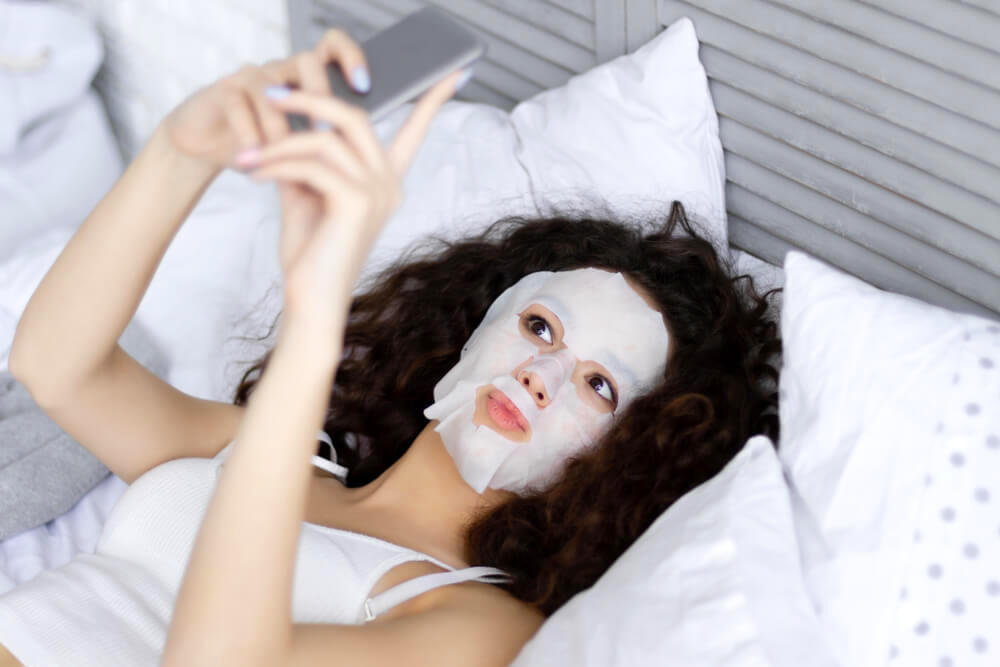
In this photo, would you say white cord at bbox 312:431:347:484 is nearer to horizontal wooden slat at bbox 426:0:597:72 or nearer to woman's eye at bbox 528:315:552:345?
woman's eye at bbox 528:315:552:345

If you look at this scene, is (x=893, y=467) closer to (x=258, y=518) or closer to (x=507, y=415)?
(x=507, y=415)

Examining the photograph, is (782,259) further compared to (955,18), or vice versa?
(782,259)

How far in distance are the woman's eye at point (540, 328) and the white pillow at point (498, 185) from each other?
28 cm

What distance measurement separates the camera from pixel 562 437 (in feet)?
3.64

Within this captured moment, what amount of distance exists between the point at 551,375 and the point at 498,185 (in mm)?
432

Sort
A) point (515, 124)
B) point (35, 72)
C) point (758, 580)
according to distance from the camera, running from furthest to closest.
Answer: point (35, 72), point (515, 124), point (758, 580)

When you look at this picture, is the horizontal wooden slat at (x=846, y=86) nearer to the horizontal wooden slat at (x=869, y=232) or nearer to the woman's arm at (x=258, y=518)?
the horizontal wooden slat at (x=869, y=232)

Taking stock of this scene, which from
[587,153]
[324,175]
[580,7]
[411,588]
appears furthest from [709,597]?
[580,7]

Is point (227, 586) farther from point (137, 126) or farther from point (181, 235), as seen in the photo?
point (137, 126)

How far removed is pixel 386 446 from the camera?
54.2 inches

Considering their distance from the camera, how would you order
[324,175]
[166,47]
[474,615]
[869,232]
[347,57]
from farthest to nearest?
[166,47] < [869,232] < [474,615] < [347,57] < [324,175]

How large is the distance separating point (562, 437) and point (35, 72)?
155 cm

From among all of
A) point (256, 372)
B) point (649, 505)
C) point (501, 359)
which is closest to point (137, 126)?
point (256, 372)

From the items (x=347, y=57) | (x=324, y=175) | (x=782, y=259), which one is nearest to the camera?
(x=324, y=175)
